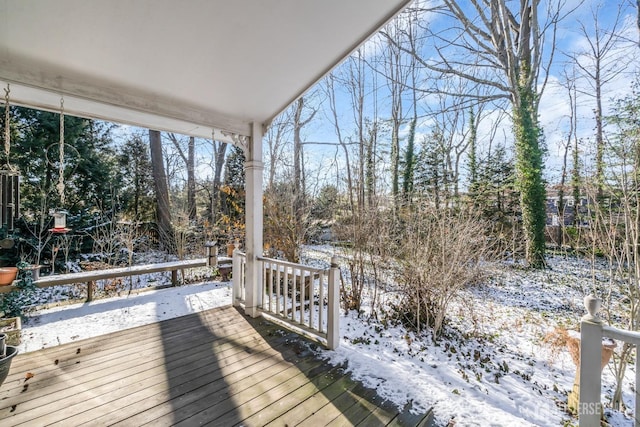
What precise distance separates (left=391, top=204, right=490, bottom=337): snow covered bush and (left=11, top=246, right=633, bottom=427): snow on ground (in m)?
0.27

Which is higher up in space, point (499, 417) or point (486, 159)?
point (486, 159)

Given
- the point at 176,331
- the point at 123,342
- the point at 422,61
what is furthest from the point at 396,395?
the point at 422,61

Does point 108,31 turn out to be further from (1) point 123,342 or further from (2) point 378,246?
(2) point 378,246

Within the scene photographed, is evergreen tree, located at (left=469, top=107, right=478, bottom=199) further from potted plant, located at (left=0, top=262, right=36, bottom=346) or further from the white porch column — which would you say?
potted plant, located at (left=0, top=262, right=36, bottom=346)

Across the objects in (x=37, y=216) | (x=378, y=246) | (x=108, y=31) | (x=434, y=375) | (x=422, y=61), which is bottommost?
(x=434, y=375)

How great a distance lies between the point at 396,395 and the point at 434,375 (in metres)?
0.61

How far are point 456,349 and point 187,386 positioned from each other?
3000 millimetres

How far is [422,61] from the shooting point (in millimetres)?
8109

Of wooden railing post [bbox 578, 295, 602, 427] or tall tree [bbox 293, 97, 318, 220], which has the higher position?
tall tree [bbox 293, 97, 318, 220]

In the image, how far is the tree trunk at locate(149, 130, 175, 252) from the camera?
27.9 ft

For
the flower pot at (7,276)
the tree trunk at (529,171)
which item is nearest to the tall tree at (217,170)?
the flower pot at (7,276)

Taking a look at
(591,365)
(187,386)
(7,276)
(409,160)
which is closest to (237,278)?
(187,386)

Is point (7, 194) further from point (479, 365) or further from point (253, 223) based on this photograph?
point (479, 365)

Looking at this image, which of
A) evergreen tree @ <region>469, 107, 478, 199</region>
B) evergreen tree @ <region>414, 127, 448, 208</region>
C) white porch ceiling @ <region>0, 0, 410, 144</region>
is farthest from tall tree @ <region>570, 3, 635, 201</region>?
white porch ceiling @ <region>0, 0, 410, 144</region>
